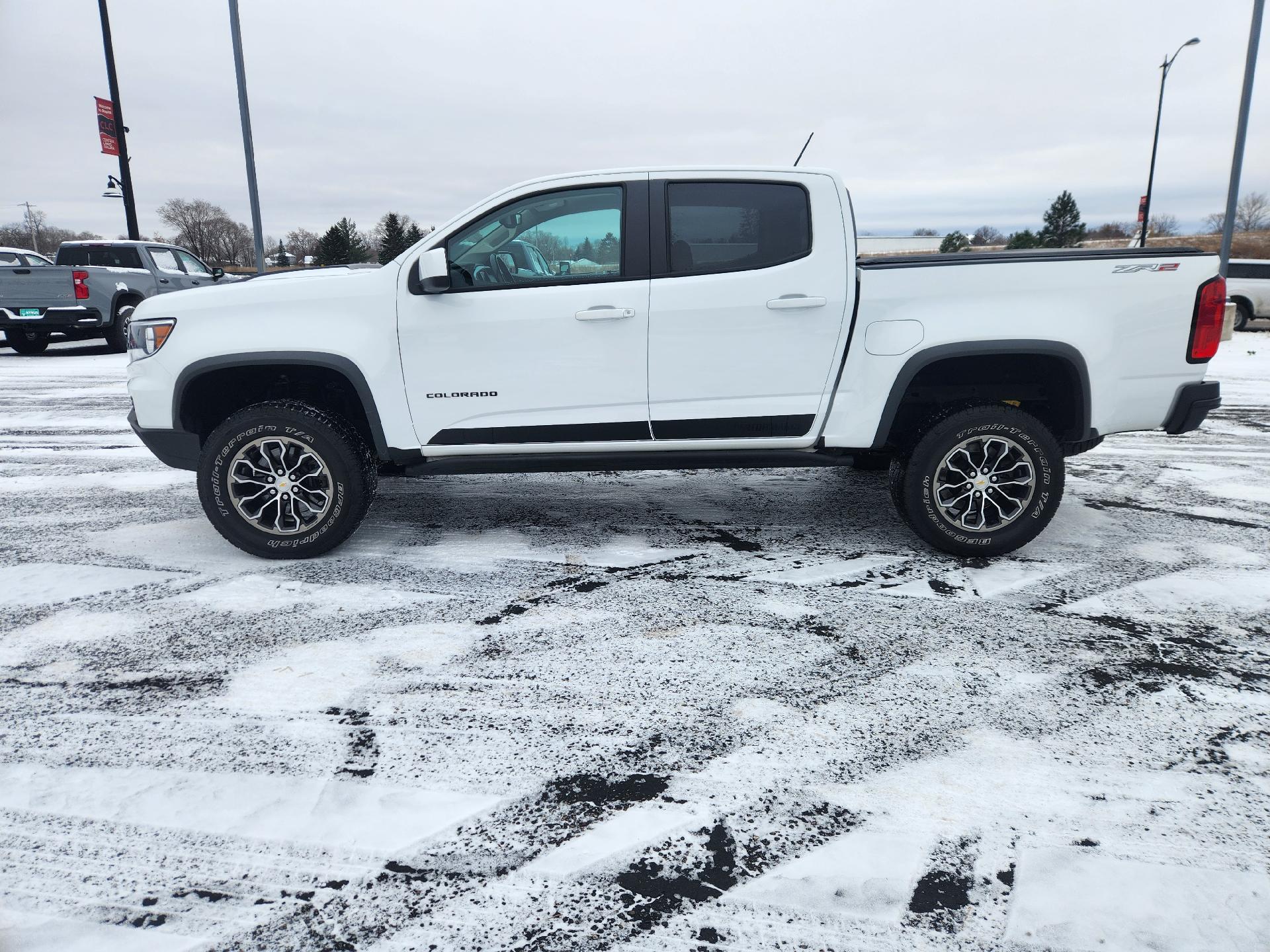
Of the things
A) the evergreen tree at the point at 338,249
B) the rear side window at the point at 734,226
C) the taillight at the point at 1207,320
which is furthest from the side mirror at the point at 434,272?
the evergreen tree at the point at 338,249

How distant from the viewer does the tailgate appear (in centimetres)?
1349

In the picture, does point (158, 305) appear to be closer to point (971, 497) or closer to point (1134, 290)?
point (971, 497)

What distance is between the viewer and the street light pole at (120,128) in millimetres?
21203

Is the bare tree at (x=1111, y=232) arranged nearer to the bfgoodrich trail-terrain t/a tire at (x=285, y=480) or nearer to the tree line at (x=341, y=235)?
the tree line at (x=341, y=235)

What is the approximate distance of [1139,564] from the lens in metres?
4.29

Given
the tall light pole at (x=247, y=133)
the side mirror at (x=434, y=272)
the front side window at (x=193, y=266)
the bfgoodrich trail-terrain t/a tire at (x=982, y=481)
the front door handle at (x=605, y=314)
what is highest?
the tall light pole at (x=247, y=133)

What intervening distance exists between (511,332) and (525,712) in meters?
2.00

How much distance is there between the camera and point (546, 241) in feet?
14.0

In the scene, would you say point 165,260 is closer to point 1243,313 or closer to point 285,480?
point 285,480

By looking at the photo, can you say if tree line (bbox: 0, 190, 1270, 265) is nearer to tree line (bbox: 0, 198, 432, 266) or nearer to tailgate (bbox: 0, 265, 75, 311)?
tree line (bbox: 0, 198, 432, 266)

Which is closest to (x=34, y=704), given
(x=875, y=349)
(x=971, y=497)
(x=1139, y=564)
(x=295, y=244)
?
(x=875, y=349)

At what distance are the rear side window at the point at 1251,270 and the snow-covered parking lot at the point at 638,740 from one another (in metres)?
15.7

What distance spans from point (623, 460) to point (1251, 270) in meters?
18.6

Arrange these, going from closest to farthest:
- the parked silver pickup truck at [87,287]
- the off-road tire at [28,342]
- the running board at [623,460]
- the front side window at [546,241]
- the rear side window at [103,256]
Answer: the front side window at [546,241] → the running board at [623,460] → the parked silver pickup truck at [87,287] → the off-road tire at [28,342] → the rear side window at [103,256]
